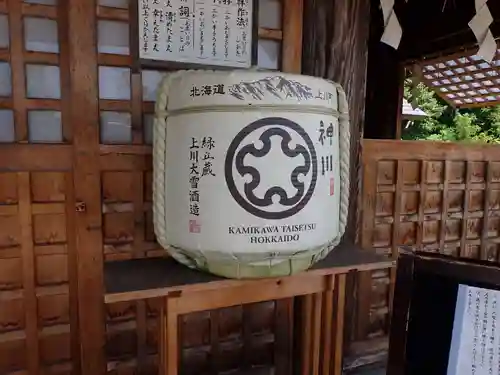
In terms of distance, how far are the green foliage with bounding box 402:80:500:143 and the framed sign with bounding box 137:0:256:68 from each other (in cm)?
1079

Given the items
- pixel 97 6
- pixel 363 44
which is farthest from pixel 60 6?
pixel 363 44

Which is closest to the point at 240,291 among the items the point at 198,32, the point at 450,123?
the point at 198,32

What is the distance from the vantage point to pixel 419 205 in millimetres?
2773

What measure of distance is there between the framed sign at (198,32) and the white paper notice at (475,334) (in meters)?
1.39

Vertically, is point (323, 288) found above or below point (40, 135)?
below

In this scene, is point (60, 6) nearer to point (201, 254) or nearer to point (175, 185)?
point (175, 185)

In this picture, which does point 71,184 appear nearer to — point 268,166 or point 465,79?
point 268,166

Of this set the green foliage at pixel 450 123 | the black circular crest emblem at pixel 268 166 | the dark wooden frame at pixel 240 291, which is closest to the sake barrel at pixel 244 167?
the black circular crest emblem at pixel 268 166

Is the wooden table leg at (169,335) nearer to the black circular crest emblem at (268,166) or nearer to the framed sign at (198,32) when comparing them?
the black circular crest emblem at (268,166)

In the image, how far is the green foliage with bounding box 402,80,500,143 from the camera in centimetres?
1202

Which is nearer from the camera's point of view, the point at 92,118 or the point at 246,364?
the point at 92,118

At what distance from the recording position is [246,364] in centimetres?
224

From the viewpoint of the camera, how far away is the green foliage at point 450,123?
12.0 meters

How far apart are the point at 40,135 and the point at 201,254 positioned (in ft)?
2.99
